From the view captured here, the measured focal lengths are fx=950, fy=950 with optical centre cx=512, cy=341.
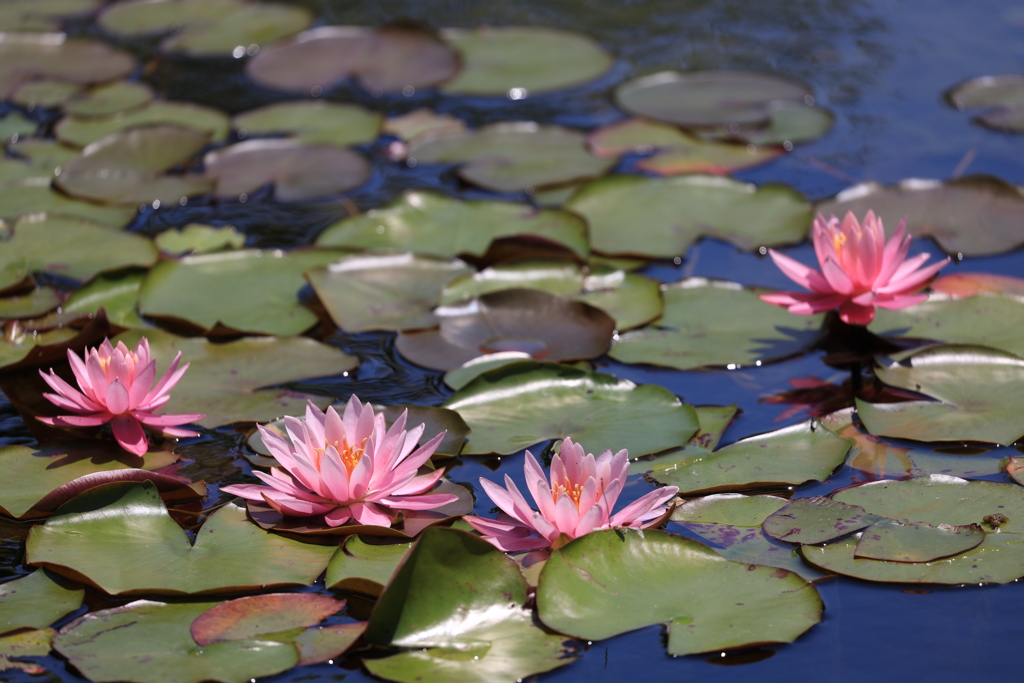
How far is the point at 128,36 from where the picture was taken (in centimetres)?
525

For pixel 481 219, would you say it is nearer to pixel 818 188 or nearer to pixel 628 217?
pixel 628 217

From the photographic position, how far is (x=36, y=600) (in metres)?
1.92

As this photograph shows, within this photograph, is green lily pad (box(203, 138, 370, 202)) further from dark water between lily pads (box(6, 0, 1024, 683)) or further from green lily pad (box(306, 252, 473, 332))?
green lily pad (box(306, 252, 473, 332))

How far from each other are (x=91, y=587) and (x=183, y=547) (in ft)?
0.63

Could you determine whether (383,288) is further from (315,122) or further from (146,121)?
(146,121)

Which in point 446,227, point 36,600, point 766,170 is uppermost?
point 766,170

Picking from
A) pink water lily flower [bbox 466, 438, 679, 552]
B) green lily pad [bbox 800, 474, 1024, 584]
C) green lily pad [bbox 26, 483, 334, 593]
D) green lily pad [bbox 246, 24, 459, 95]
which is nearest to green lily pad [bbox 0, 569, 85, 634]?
green lily pad [bbox 26, 483, 334, 593]

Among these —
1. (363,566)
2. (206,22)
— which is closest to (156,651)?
(363,566)

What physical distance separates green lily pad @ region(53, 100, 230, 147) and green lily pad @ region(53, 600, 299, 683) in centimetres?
279

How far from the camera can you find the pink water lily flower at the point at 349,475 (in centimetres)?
203

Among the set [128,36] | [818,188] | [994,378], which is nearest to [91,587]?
[994,378]

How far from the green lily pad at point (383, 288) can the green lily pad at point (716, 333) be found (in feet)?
2.10

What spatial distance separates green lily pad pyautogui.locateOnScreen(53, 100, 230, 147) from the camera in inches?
166

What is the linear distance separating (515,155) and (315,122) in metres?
1.00
